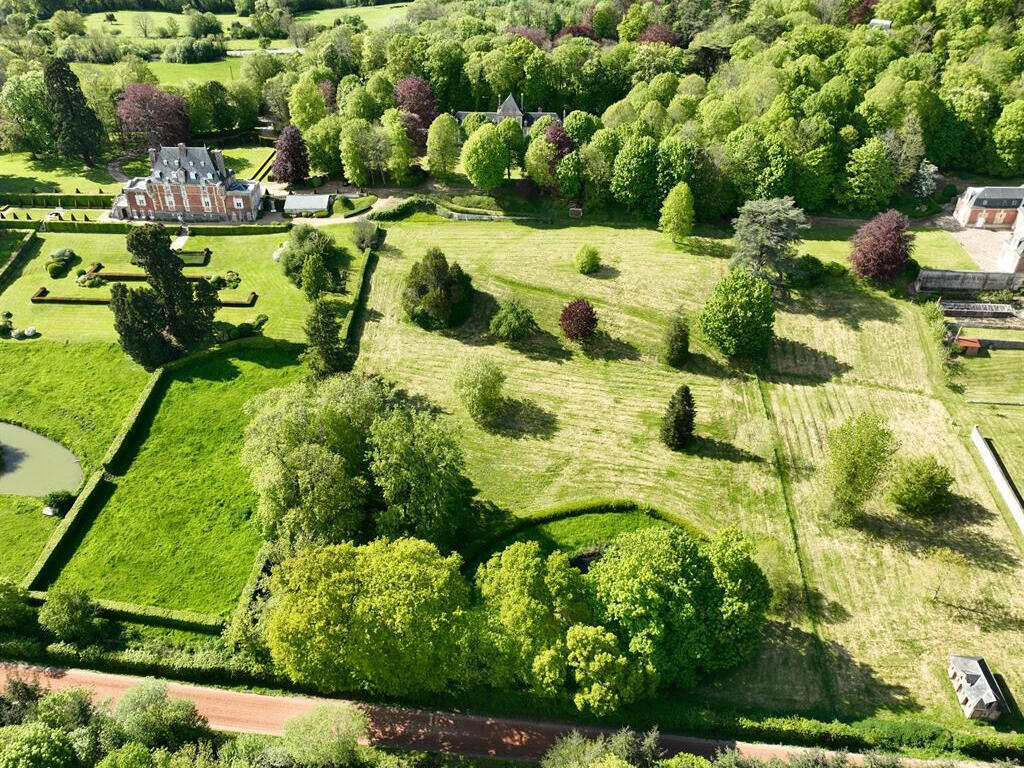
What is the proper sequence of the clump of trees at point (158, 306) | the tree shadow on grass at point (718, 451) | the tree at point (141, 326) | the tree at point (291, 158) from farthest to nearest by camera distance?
the tree at point (291, 158)
the tree at point (141, 326)
the clump of trees at point (158, 306)
the tree shadow on grass at point (718, 451)

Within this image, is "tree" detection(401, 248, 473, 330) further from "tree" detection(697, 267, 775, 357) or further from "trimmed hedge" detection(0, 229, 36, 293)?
"trimmed hedge" detection(0, 229, 36, 293)

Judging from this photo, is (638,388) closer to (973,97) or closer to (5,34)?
(973,97)

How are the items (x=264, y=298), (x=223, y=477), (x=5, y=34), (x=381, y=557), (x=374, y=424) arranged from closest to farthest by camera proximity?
(x=381, y=557), (x=374, y=424), (x=223, y=477), (x=264, y=298), (x=5, y=34)

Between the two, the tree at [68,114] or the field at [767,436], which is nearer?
the field at [767,436]

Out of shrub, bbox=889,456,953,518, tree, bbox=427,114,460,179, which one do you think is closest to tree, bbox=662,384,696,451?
shrub, bbox=889,456,953,518

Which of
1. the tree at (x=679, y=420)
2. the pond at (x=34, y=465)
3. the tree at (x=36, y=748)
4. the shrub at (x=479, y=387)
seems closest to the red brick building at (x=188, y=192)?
the pond at (x=34, y=465)

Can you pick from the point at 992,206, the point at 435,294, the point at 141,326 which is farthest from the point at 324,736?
the point at 992,206

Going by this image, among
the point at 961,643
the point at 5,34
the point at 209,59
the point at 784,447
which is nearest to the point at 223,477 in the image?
the point at 784,447

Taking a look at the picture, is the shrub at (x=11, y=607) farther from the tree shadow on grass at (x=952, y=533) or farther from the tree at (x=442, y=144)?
the tree at (x=442, y=144)
